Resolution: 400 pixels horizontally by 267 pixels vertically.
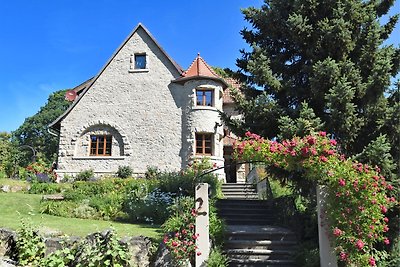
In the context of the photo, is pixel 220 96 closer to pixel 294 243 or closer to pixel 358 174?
pixel 294 243

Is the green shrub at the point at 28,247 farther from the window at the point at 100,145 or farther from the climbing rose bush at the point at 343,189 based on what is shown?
the window at the point at 100,145

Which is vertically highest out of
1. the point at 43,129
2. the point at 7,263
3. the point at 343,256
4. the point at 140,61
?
the point at 43,129

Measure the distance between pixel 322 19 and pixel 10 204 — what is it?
12.8 m

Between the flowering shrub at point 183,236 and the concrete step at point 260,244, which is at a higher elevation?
the flowering shrub at point 183,236

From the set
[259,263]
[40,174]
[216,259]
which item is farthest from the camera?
[40,174]

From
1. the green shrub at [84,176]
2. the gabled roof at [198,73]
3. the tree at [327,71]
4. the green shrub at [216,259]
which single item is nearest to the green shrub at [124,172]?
the green shrub at [84,176]

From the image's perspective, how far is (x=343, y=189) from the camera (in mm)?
7121

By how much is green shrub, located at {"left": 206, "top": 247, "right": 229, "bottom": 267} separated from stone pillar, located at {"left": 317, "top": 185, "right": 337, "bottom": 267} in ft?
6.98

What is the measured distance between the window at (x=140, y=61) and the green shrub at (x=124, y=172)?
6250 millimetres

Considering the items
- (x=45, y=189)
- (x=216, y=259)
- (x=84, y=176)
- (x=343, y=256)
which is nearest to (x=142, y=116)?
(x=84, y=176)

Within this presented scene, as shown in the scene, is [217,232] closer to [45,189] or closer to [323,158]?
[323,158]

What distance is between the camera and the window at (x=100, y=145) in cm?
2125

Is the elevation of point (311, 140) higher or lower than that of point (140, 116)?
lower

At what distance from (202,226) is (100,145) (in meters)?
14.7
